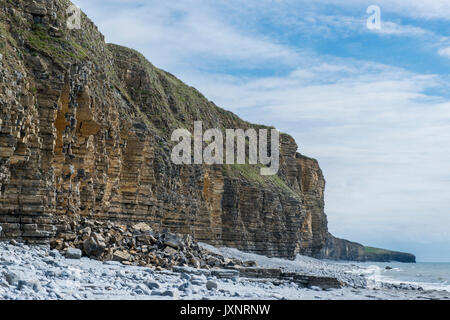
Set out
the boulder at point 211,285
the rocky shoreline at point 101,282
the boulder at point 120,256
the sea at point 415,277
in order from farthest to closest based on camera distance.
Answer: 1. the sea at point 415,277
2. the boulder at point 120,256
3. the boulder at point 211,285
4. the rocky shoreline at point 101,282

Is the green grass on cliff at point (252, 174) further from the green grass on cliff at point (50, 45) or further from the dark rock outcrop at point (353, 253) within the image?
the dark rock outcrop at point (353, 253)

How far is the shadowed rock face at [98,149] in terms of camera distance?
20.0m

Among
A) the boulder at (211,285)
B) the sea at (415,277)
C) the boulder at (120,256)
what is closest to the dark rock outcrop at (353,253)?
the sea at (415,277)

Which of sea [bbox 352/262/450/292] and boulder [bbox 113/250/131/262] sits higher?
boulder [bbox 113/250/131/262]

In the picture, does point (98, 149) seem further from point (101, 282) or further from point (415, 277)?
point (415, 277)

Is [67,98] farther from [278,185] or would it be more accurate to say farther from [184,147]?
[278,185]

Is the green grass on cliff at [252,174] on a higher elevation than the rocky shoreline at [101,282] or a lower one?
higher

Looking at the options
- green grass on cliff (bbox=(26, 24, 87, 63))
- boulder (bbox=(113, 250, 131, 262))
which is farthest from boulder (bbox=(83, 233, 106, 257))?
green grass on cliff (bbox=(26, 24, 87, 63))

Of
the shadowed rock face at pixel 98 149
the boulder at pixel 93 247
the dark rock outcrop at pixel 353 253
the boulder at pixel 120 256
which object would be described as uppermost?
the shadowed rock face at pixel 98 149

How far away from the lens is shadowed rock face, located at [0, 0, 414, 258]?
20000 mm

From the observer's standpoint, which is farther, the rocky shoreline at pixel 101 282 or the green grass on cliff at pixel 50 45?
the green grass on cliff at pixel 50 45

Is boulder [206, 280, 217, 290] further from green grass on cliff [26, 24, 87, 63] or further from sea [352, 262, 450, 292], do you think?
sea [352, 262, 450, 292]

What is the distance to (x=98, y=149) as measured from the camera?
93.7ft

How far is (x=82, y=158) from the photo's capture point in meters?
26.0
